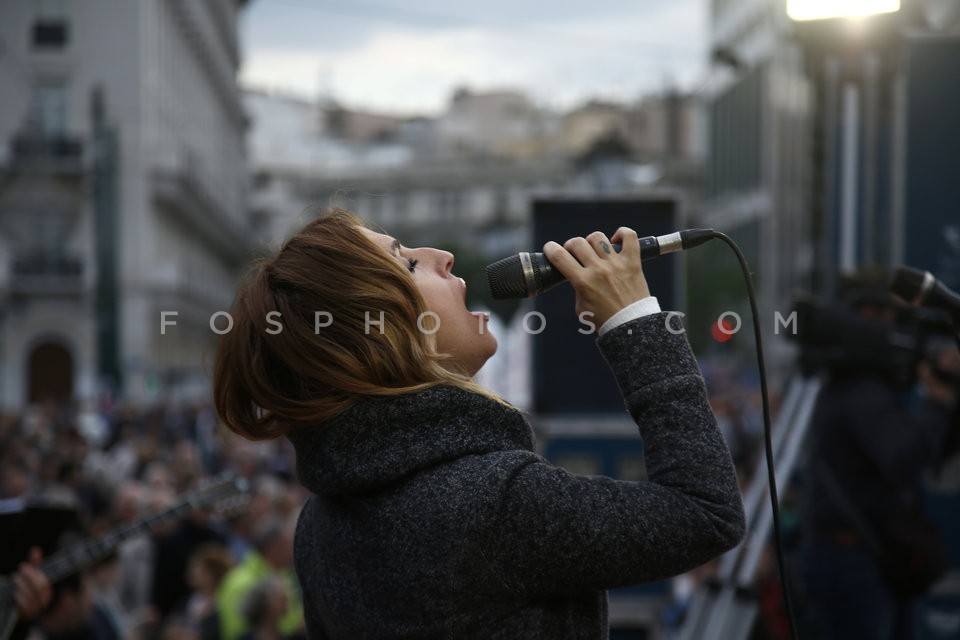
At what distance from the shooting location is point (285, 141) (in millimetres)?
101188

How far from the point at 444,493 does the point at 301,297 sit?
40 centimetres

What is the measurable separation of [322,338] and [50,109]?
122 ft

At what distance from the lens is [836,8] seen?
4.63 metres

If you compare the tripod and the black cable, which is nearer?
the black cable

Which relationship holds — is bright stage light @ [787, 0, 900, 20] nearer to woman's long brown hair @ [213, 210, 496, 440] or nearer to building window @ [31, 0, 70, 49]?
woman's long brown hair @ [213, 210, 496, 440]

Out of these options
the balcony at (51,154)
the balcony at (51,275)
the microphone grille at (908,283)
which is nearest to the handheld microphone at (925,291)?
the microphone grille at (908,283)

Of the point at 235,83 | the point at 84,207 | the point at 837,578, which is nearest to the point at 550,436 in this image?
the point at 837,578

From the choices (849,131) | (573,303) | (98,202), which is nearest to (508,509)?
(849,131)

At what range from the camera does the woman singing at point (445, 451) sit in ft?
6.23

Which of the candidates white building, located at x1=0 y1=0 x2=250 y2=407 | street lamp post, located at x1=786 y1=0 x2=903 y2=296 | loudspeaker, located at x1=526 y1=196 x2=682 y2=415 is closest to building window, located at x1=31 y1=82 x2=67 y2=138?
white building, located at x1=0 y1=0 x2=250 y2=407

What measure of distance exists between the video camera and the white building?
84.1 ft

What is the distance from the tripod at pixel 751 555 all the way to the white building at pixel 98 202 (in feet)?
83.6

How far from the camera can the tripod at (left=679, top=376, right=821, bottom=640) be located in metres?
4.75

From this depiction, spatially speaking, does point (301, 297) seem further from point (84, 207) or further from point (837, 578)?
point (84, 207)
